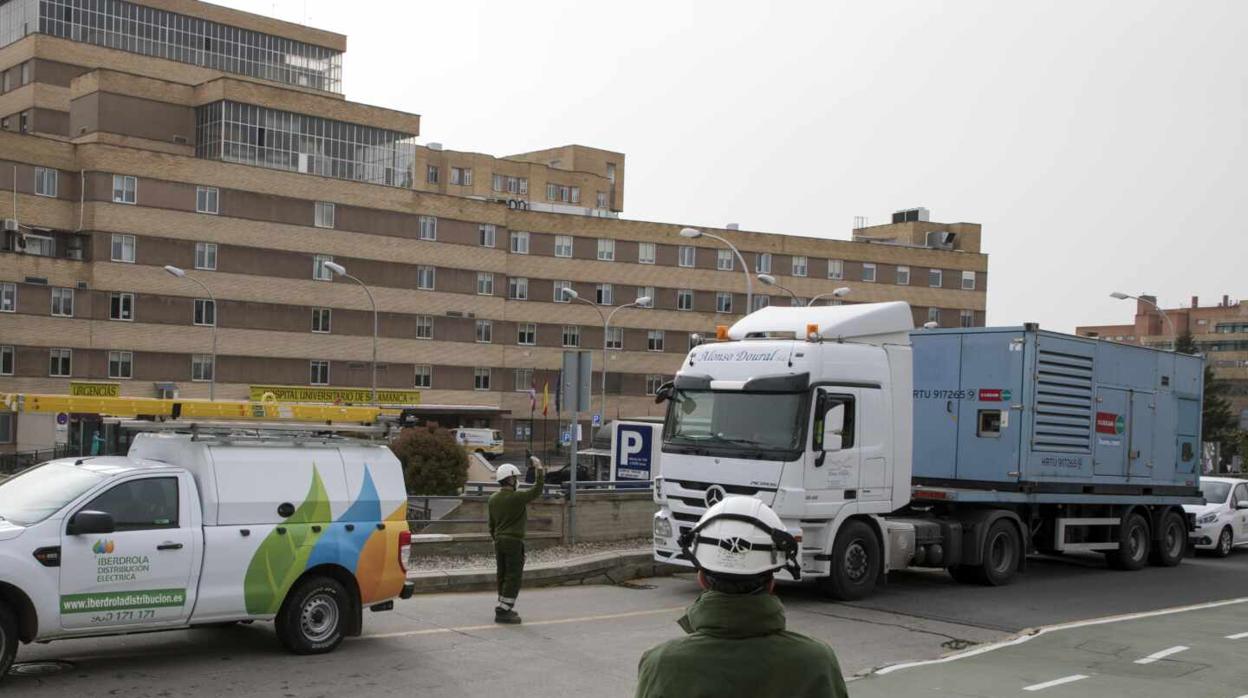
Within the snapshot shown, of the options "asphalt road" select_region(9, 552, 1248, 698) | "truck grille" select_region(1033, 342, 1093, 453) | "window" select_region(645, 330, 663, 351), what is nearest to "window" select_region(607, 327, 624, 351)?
"window" select_region(645, 330, 663, 351)

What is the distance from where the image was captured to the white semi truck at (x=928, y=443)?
1506cm

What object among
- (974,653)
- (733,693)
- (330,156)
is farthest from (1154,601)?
(330,156)

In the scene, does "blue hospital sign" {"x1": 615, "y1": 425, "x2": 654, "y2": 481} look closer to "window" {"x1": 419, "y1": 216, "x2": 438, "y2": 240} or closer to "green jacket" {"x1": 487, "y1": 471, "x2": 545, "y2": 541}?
"green jacket" {"x1": 487, "y1": 471, "x2": 545, "y2": 541}

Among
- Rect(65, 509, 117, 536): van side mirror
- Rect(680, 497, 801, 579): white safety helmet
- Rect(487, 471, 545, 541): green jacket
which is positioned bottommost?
Rect(487, 471, 545, 541): green jacket

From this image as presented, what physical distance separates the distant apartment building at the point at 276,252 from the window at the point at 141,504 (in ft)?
158

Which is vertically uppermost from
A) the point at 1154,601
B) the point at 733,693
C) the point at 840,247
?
the point at 840,247

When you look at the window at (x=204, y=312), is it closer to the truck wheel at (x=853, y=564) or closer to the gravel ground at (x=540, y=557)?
the gravel ground at (x=540, y=557)

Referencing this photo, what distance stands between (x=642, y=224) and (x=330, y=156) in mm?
21369

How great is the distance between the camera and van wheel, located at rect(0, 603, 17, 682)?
29.9ft

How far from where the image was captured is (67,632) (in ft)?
31.4

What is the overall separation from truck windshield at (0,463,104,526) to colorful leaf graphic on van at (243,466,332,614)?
4.90ft

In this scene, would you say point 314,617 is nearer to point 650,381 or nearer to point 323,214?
point 323,214

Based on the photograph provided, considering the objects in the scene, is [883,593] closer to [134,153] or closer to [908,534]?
[908,534]

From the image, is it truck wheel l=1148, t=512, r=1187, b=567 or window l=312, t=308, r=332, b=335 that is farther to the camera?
window l=312, t=308, r=332, b=335
